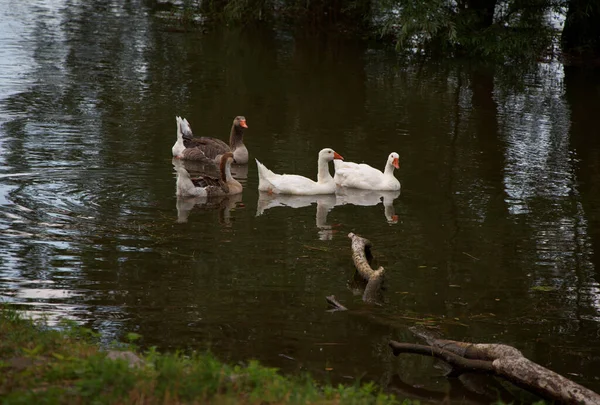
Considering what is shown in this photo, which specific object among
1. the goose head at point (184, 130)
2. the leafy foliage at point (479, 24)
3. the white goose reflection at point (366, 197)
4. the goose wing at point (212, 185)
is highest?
the leafy foliage at point (479, 24)

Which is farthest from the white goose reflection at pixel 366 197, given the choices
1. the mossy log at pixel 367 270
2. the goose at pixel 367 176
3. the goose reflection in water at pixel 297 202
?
the mossy log at pixel 367 270

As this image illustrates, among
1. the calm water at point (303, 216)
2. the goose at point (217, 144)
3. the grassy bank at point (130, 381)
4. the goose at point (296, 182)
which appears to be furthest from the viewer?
the goose at point (217, 144)

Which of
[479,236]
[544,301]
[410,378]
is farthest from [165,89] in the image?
[410,378]

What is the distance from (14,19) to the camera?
116 feet

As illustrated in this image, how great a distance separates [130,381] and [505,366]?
349 cm

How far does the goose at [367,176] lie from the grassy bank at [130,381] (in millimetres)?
9257

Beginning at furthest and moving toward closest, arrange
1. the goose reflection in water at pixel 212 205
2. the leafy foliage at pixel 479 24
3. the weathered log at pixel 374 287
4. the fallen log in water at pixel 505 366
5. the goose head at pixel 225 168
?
1. the leafy foliage at pixel 479 24
2. the goose head at pixel 225 168
3. the goose reflection in water at pixel 212 205
4. the weathered log at pixel 374 287
5. the fallen log in water at pixel 505 366

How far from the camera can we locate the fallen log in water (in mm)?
8086

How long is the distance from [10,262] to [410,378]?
17.4ft

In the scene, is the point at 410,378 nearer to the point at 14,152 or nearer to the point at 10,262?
the point at 10,262

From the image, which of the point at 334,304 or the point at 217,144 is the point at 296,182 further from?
the point at 334,304

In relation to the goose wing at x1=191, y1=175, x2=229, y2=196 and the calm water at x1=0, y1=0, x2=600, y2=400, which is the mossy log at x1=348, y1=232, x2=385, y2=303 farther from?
the goose wing at x1=191, y1=175, x2=229, y2=196

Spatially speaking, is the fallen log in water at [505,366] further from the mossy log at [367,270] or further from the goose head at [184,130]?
the goose head at [184,130]

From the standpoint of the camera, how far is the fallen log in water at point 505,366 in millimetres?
8086
